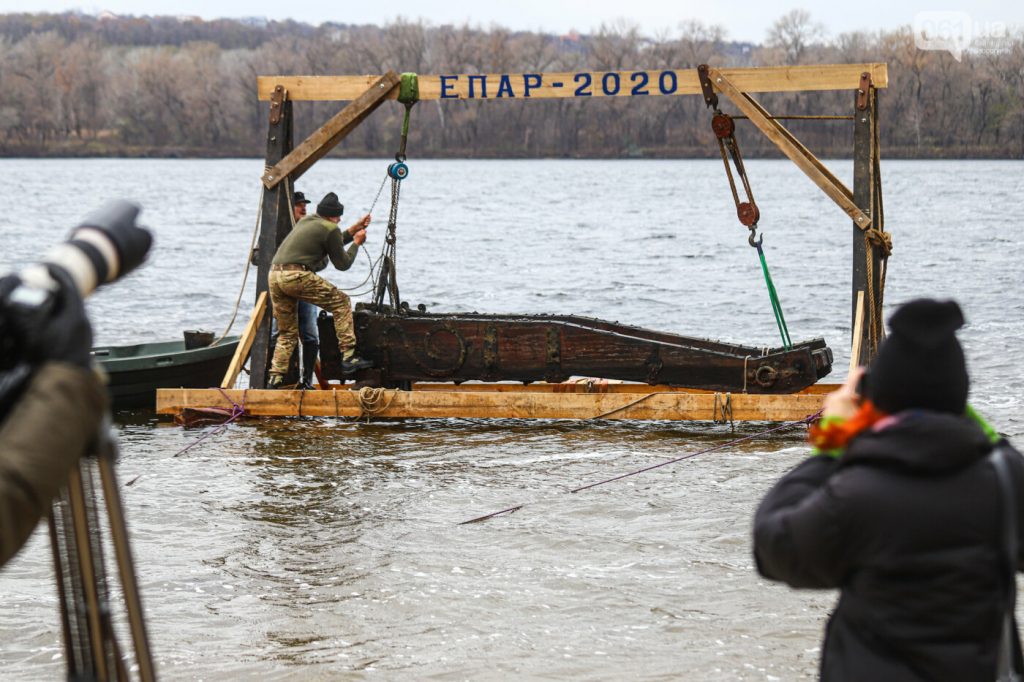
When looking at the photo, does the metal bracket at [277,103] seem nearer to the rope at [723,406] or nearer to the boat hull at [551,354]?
the boat hull at [551,354]

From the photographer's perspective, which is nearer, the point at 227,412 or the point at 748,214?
the point at 748,214

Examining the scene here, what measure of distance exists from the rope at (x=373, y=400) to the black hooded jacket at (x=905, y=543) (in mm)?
8465

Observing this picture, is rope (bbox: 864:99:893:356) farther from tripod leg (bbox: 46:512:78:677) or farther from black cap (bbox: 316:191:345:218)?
tripod leg (bbox: 46:512:78:677)

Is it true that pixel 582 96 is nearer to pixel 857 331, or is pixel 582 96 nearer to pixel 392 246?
pixel 392 246

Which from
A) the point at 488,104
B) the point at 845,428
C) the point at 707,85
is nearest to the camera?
the point at 845,428

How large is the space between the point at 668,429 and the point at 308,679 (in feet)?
21.2

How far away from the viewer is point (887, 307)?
84.5 feet

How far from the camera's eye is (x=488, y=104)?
112875 millimetres

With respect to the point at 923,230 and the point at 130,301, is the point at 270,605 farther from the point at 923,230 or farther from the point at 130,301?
the point at 923,230

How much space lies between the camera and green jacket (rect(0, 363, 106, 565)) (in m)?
2.18

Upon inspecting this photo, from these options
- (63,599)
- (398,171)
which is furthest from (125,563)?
(398,171)

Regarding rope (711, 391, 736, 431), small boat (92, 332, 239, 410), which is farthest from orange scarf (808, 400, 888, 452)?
small boat (92, 332, 239, 410)

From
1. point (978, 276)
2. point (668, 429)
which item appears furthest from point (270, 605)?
point (978, 276)

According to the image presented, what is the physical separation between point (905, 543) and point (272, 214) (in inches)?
367
